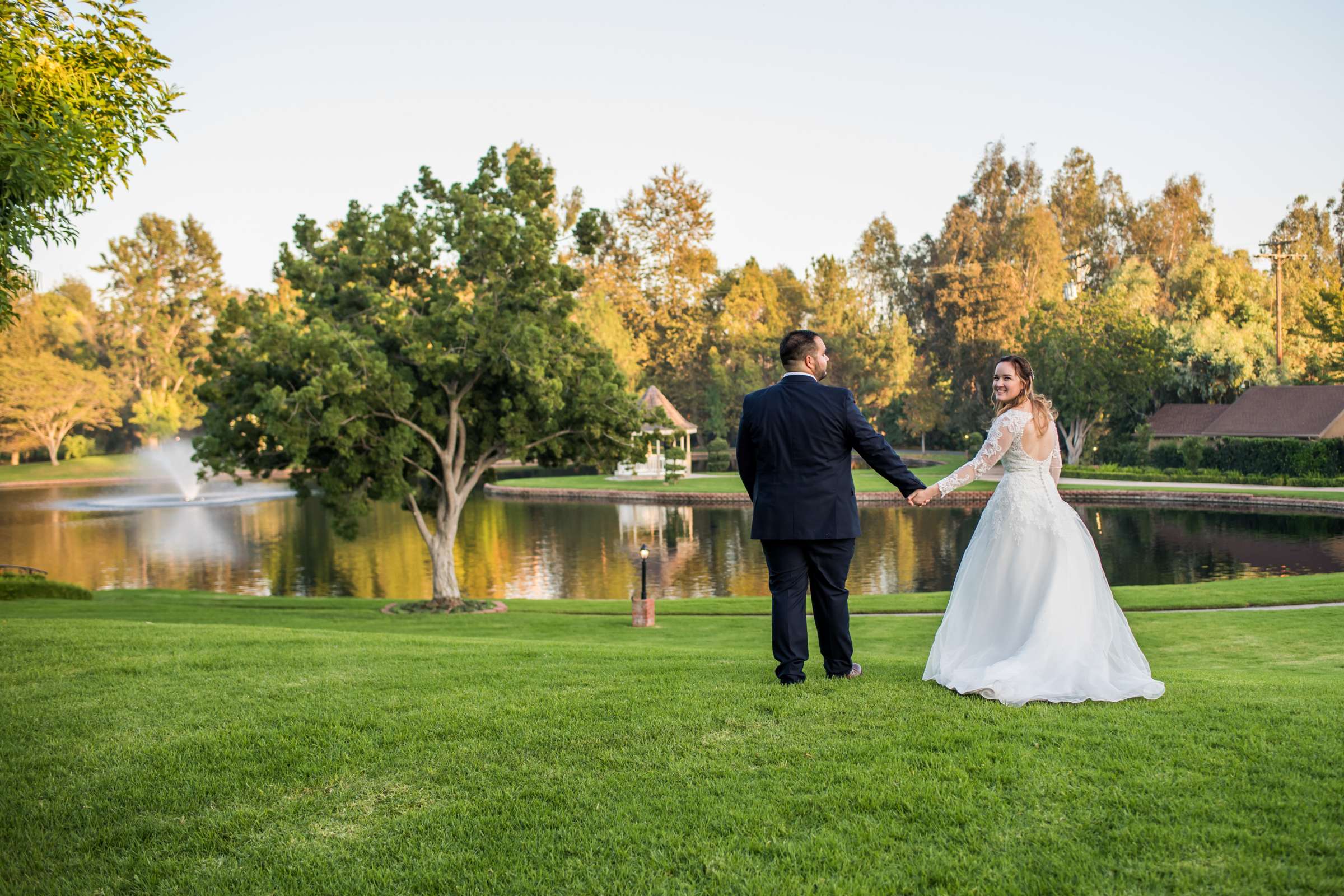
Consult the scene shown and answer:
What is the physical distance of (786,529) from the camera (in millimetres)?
6270

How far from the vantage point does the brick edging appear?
128ft

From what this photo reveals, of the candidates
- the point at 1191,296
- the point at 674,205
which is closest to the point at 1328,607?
the point at 1191,296

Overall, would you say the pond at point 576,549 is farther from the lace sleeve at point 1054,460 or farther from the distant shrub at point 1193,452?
the lace sleeve at point 1054,460

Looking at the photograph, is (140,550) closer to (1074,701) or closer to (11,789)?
(11,789)

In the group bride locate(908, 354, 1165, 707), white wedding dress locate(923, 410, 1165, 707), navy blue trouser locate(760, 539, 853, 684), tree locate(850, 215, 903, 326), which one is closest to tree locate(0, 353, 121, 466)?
tree locate(850, 215, 903, 326)

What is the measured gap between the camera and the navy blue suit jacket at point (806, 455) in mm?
6281

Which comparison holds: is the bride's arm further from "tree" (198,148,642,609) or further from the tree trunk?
the tree trunk

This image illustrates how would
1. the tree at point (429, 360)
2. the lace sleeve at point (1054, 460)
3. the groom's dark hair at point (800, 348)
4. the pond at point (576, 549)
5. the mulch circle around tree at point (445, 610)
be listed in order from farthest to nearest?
the pond at point (576, 549) < the mulch circle around tree at point (445, 610) < the tree at point (429, 360) < the lace sleeve at point (1054, 460) < the groom's dark hair at point (800, 348)

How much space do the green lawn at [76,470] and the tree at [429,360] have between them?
62422mm

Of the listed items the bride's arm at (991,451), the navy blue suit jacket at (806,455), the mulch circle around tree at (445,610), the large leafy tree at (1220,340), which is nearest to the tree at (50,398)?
the mulch circle around tree at (445,610)

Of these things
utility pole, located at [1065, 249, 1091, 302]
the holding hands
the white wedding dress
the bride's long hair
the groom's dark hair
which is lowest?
the white wedding dress

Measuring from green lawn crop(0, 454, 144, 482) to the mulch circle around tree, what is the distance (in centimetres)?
6295

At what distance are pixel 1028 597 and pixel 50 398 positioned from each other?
276 feet

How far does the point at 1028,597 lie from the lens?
6391mm
